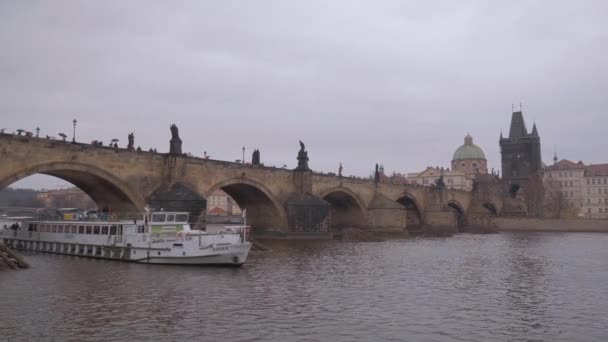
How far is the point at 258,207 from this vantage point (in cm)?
5284

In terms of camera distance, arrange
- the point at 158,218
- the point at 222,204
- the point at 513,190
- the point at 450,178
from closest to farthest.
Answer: the point at 158,218, the point at 513,190, the point at 450,178, the point at 222,204

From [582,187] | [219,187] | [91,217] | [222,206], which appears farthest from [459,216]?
[91,217]

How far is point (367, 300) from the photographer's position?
1870cm

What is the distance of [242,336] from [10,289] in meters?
10.7

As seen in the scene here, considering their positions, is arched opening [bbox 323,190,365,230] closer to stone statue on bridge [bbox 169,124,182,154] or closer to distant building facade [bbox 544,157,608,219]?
stone statue on bridge [bbox 169,124,182,154]

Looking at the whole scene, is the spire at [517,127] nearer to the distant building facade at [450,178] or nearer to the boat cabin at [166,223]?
the distant building facade at [450,178]

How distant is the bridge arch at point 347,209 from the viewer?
63344 mm

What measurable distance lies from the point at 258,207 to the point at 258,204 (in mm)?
423

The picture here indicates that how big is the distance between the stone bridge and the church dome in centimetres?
7443

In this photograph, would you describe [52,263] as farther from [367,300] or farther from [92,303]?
[367,300]

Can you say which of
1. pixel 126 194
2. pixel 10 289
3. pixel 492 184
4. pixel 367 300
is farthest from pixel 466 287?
pixel 492 184

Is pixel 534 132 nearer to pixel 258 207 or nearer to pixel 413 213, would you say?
pixel 413 213

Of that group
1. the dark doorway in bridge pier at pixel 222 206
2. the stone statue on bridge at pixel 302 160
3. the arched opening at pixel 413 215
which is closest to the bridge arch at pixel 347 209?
the stone statue on bridge at pixel 302 160

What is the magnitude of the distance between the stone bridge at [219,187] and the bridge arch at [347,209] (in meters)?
0.12
